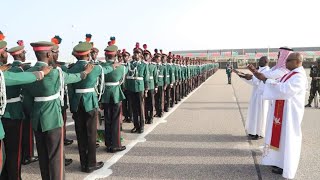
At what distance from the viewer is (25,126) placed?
5.64 metres

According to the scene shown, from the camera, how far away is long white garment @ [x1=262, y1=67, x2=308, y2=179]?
15.7ft

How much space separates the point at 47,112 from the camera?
13.4ft

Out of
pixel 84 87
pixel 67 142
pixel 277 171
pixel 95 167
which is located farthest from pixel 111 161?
pixel 277 171

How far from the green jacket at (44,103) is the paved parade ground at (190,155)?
1.10 meters

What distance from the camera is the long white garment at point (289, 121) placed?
4.78 m

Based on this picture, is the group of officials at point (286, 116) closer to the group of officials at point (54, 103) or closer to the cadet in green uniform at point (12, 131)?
the group of officials at point (54, 103)

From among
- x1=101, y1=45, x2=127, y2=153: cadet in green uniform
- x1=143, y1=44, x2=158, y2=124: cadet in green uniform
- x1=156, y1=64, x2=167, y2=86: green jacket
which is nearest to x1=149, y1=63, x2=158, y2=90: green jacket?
x1=143, y1=44, x2=158, y2=124: cadet in green uniform

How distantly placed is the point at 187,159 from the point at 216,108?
6.74 m

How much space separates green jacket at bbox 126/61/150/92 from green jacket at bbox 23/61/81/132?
3554mm

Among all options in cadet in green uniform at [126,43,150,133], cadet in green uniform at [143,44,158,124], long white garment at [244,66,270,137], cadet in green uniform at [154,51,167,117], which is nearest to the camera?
long white garment at [244,66,270,137]

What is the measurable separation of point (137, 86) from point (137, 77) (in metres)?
0.26

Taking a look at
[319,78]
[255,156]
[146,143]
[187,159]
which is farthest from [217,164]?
[319,78]

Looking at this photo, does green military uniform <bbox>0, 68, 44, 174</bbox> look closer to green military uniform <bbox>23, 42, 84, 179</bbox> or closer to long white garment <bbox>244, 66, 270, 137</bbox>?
green military uniform <bbox>23, 42, 84, 179</bbox>

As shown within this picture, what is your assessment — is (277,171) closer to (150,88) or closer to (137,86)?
(137,86)
